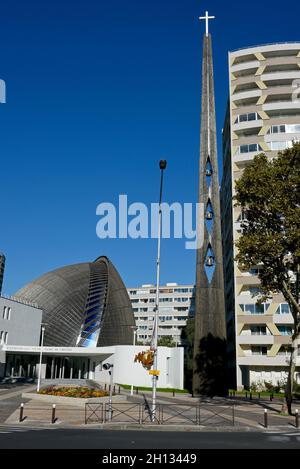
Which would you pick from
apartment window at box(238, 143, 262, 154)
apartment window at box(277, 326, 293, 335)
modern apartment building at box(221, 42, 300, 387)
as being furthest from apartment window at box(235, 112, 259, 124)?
apartment window at box(277, 326, 293, 335)

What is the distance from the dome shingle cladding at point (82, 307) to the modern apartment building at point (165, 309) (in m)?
53.9

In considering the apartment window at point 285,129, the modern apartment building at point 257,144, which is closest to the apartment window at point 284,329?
the modern apartment building at point 257,144

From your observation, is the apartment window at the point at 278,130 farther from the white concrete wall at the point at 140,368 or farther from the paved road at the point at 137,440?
the paved road at the point at 137,440

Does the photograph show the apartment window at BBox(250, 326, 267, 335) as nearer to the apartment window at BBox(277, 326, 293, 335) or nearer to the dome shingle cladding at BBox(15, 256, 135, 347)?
the apartment window at BBox(277, 326, 293, 335)

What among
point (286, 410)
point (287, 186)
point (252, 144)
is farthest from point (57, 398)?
point (252, 144)

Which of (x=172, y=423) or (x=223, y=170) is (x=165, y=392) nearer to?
(x=172, y=423)

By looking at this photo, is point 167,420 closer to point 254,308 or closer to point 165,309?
point 254,308

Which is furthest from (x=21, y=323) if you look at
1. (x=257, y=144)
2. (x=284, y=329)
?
(x=257, y=144)

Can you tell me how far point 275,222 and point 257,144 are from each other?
40.6m

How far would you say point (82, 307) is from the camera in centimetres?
7069

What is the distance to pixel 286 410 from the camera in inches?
1148

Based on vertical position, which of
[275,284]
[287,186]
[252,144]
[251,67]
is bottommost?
[275,284]

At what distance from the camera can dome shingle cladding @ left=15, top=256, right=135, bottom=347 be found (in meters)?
66.8
